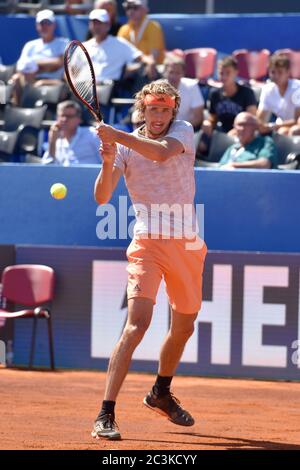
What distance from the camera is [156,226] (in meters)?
6.15

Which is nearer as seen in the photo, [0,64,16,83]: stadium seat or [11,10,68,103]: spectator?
[11,10,68,103]: spectator

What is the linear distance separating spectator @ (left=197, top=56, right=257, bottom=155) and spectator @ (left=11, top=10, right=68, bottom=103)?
7.62 feet

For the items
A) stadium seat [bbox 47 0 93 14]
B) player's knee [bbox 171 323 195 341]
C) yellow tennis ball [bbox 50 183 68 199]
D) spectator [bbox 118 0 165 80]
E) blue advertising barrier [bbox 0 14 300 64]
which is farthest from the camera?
stadium seat [bbox 47 0 93 14]

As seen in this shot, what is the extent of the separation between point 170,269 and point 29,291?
369 cm

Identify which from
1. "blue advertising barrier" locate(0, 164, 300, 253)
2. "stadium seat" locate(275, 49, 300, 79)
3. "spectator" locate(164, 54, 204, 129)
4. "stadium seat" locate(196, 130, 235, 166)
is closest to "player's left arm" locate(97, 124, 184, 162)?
"blue advertising barrier" locate(0, 164, 300, 253)

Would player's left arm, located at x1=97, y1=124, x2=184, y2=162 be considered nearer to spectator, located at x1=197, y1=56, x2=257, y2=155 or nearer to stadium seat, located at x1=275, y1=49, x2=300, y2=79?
spectator, located at x1=197, y1=56, x2=257, y2=155

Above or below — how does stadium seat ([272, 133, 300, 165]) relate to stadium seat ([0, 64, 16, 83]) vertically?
below

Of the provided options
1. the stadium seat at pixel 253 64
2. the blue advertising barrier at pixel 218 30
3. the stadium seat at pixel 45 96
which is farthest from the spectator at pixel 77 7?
the stadium seat at pixel 253 64

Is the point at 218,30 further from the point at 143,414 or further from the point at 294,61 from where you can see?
the point at 143,414

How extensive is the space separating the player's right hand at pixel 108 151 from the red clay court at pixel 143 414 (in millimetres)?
1509

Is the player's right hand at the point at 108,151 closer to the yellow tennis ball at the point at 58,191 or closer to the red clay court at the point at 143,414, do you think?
the red clay court at the point at 143,414

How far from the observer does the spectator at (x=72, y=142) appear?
407 inches

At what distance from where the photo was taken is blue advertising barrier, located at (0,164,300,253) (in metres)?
9.02
